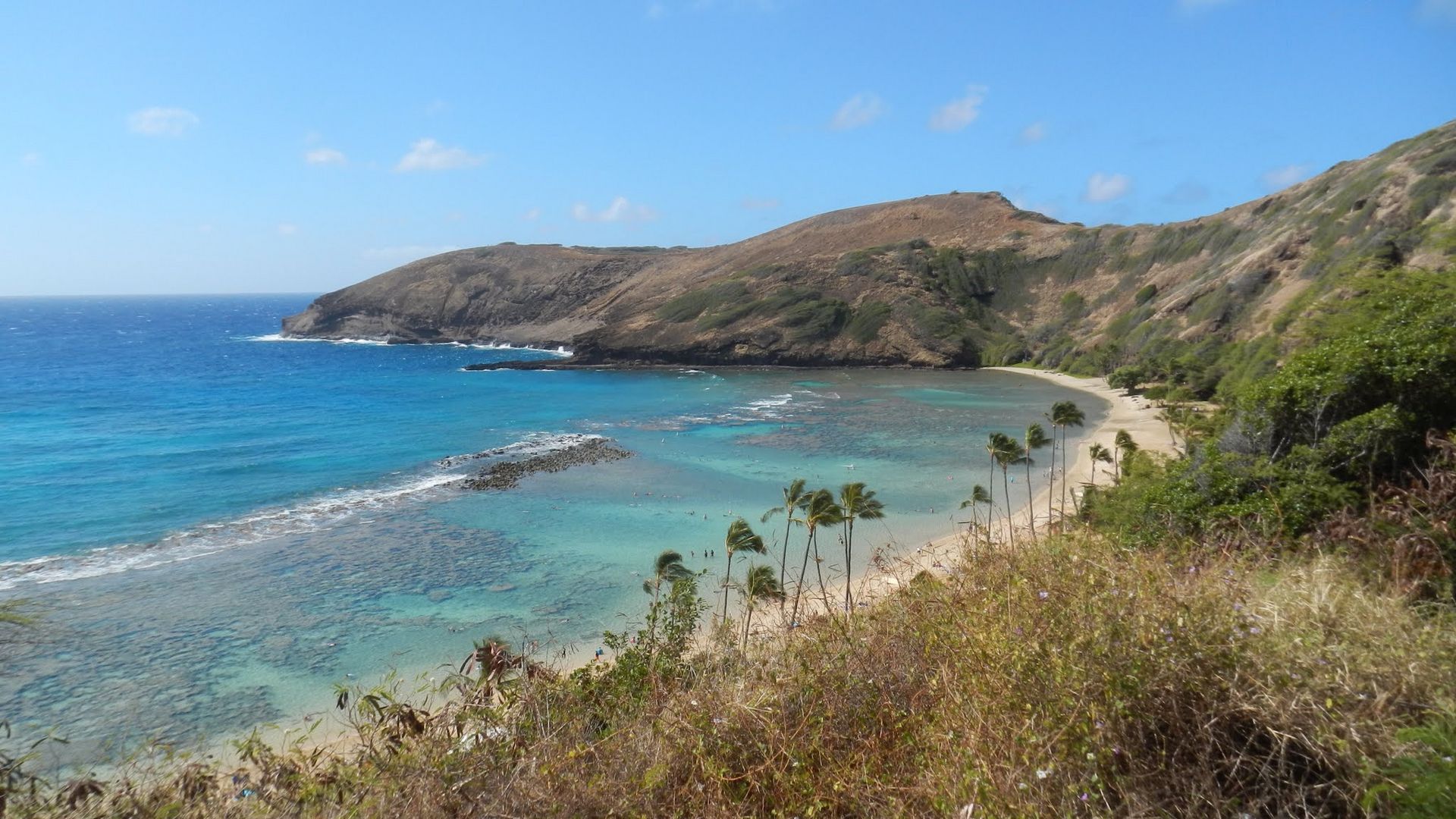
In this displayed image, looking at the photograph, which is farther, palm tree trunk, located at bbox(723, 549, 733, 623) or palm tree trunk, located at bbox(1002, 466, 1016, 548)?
palm tree trunk, located at bbox(723, 549, 733, 623)

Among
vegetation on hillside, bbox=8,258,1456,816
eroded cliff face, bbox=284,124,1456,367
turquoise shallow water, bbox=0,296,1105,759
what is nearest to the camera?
vegetation on hillside, bbox=8,258,1456,816

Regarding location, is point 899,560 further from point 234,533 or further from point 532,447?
point 532,447

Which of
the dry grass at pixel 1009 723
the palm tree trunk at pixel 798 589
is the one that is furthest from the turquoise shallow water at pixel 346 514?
the dry grass at pixel 1009 723

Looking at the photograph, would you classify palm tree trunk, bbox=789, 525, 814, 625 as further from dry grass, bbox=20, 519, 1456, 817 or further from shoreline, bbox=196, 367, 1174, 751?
dry grass, bbox=20, 519, 1456, 817

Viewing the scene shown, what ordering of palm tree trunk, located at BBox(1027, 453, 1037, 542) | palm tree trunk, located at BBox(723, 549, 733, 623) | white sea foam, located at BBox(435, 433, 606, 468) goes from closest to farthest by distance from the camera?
palm tree trunk, located at BBox(1027, 453, 1037, 542)
palm tree trunk, located at BBox(723, 549, 733, 623)
white sea foam, located at BBox(435, 433, 606, 468)

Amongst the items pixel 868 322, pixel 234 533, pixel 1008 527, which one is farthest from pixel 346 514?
pixel 868 322

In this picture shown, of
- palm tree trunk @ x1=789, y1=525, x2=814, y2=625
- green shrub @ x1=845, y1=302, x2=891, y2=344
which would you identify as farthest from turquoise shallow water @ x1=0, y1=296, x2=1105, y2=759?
green shrub @ x1=845, y1=302, x2=891, y2=344

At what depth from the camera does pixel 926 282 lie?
95812 mm

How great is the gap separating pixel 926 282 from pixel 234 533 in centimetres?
8254

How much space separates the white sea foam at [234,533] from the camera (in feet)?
78.1

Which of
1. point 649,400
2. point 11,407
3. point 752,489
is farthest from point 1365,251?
point 11,407

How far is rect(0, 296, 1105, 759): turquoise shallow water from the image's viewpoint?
17.5 metres

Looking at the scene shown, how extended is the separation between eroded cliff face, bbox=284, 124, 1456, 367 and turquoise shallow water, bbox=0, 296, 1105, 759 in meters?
15.9

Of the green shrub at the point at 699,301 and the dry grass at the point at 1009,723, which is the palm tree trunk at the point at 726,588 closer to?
the dry grass at the point at 1009,723
